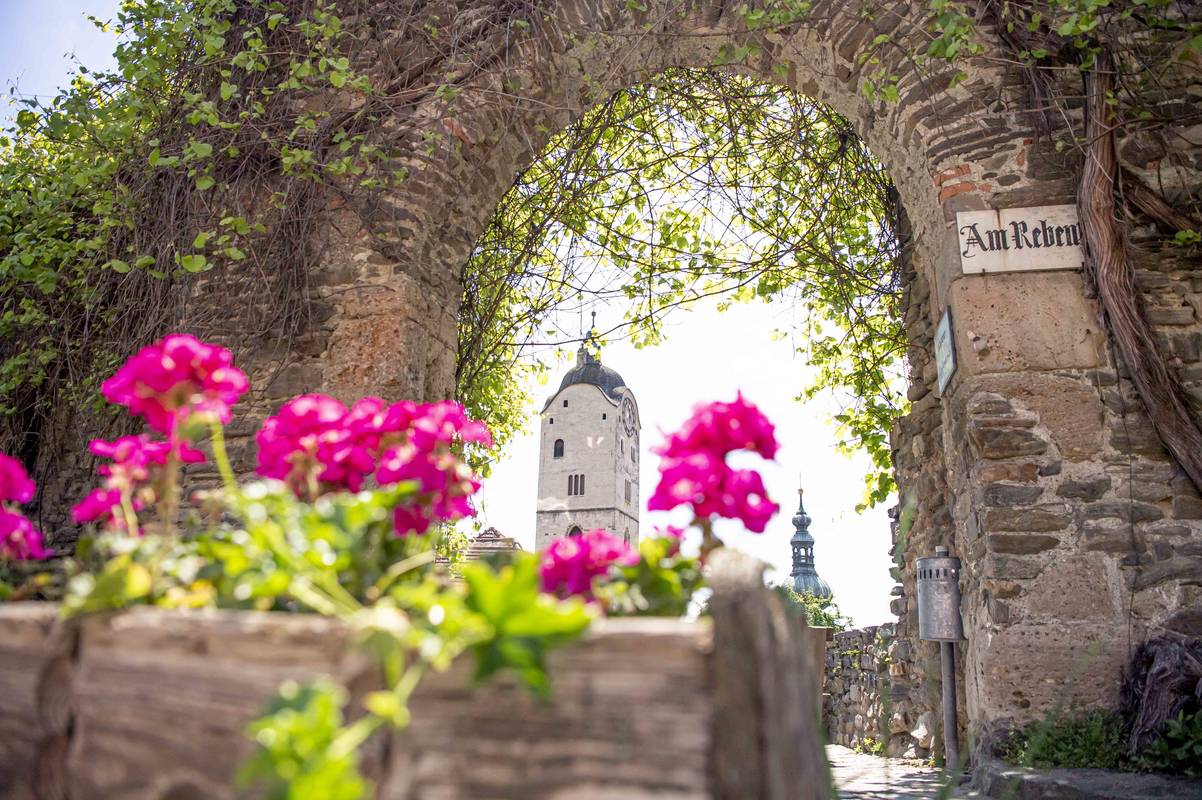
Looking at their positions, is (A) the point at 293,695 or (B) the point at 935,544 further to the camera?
(B) the point at 935,544

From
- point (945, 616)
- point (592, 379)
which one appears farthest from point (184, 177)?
point (592, 379)

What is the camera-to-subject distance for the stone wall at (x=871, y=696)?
484cm

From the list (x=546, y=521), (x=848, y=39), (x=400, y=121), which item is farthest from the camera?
(x=546, y=521)

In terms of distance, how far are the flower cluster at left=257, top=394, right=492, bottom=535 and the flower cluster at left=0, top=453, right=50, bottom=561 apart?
321 millimetres

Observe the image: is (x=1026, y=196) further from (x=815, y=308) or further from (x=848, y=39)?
(x=815, y=308)

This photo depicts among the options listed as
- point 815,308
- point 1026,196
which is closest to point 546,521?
point 815,308

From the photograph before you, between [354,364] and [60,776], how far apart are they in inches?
119

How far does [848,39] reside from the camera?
3695 mm

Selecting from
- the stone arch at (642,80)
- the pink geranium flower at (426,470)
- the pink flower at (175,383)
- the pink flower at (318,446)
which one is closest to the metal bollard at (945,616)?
the stone arch at (642,80)

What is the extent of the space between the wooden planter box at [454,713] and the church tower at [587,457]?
30842 mm

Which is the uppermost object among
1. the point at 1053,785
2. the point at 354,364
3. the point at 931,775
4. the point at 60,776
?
the point at 354,364

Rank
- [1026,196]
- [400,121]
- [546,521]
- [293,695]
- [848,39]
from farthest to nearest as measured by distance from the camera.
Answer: [546,521] → [400,121] → [848,39] → [1026,196] → [293,695]

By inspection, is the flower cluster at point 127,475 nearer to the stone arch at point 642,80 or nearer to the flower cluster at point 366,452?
the flower cluster at point 366,452

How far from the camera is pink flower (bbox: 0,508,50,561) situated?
1.20 meters
